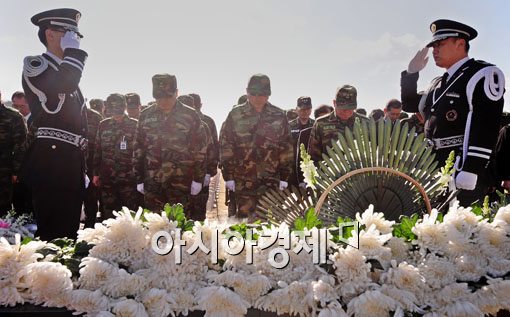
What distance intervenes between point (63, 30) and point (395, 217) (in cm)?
342

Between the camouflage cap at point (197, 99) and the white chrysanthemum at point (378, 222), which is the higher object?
the camouflage cap at point (197, 99)

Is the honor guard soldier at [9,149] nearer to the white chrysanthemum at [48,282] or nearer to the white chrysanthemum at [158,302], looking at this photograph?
the white chrysanthemum at [48,282]

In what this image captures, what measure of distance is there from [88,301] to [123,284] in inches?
5.1

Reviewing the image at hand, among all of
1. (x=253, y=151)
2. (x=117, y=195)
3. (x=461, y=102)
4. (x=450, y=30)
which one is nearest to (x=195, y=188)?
(x=253, y=151)

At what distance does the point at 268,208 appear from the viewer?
2344 millimetres

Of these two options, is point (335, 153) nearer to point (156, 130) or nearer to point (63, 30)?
point (63, 30)

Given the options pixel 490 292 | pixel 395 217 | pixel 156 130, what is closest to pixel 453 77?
pixel 395 217

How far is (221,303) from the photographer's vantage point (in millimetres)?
1622

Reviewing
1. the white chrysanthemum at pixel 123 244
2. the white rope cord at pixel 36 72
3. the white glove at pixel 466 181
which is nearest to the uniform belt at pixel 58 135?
the white rope cord at pixel 36 72

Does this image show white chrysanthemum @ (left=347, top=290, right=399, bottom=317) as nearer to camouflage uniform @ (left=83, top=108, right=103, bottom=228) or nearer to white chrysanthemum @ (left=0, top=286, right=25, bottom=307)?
white chrysanthemum @ (left=0, top=286, right=25, bottom=307)

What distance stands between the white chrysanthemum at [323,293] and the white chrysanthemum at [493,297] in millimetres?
559

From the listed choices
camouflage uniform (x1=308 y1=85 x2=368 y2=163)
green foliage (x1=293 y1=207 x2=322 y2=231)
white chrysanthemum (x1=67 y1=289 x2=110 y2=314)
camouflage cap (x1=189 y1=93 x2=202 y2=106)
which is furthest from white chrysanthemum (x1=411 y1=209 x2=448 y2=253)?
camouflage cap (x1=189 y1=93 x2=202 y2=106)

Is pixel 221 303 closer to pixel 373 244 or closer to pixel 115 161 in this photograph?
pixel 373 244

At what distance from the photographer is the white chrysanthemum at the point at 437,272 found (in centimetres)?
171
